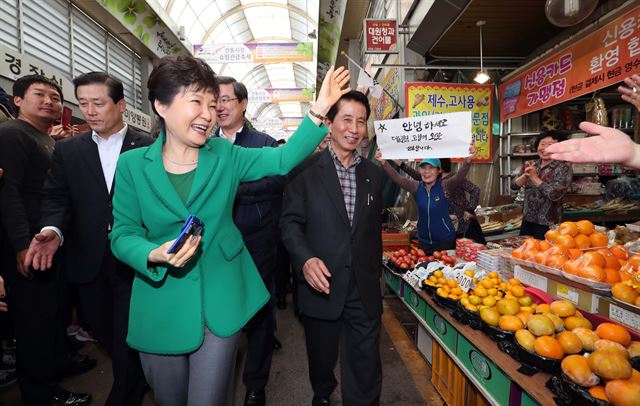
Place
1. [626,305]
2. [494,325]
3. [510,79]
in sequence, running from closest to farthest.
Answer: [626,305], [494,325], [510,79]

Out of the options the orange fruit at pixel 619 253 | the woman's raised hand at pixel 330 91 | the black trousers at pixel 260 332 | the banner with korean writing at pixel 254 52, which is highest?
the banner with korean writing at pixel 254 52

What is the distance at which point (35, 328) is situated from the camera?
2303 millimetres

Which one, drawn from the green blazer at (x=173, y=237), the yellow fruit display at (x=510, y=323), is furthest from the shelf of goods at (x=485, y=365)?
the green blazer at (x=173, y=237)

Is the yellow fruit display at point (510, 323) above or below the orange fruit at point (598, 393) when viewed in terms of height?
above

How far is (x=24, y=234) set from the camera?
2.29 m

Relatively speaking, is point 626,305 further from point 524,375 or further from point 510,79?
point 510,79

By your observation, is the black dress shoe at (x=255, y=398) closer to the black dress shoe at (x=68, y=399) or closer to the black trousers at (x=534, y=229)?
the black dress shoe at (x=68, y=399)

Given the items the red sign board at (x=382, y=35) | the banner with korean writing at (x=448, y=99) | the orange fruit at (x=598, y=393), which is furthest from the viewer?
the red sign board at (x=382, y=35)

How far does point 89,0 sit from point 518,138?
32.2 ft

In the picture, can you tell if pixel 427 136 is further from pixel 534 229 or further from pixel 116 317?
pixel 116 317

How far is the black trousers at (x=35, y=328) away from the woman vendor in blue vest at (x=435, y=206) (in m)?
3.27

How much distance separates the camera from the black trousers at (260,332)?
2541mm

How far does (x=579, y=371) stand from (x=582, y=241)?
1.23 meters

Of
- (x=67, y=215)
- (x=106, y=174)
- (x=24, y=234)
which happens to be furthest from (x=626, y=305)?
(x=24, y=234)
